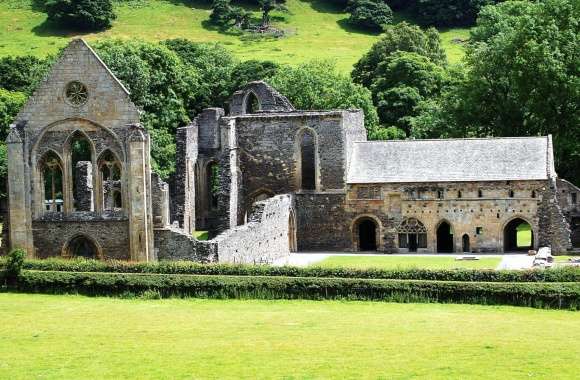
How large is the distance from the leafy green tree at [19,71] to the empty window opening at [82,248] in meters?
46.0

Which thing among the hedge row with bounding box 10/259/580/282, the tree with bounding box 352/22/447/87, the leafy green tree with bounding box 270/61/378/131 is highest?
the tree with bounding box 352/22/447/87

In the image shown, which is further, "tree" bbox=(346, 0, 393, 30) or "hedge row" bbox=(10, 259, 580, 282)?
"tree" bbox=(346, 0, 393, 30)

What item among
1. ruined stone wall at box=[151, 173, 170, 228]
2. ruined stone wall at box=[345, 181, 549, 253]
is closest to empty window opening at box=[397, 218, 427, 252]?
ruined stone wall at box=[345, 181, 549, 253]

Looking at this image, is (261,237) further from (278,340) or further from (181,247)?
(278,340)

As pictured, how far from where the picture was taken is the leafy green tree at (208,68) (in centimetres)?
10675

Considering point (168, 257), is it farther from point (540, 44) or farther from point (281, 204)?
point (540, 44)

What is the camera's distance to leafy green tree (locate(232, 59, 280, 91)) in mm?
107875

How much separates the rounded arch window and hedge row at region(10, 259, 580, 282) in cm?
902

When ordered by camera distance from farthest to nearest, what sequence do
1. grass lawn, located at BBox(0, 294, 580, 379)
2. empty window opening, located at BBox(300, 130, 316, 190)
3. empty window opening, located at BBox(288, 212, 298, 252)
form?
empty window opening, located at BBox(300, 130, 316, 190) < empty window opening, located at BBox(288, 212, 298, 252) < grass lawn, located at BBox(0, 294, 580, 379)

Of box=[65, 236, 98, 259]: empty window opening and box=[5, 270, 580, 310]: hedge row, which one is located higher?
box=[65, 236, 98, 259]: empty window opening

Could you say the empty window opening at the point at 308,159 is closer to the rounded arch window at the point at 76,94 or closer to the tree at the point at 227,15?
the rounded arch window at the point at 76,94

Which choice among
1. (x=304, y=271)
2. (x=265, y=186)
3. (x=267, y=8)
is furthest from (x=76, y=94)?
(x=267, y=8)

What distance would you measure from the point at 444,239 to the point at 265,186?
11.2m

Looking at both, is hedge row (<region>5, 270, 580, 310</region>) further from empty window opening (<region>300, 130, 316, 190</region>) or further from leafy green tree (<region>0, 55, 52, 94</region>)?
leafy green tree (<region>0, 55, 52, 94</region>)
